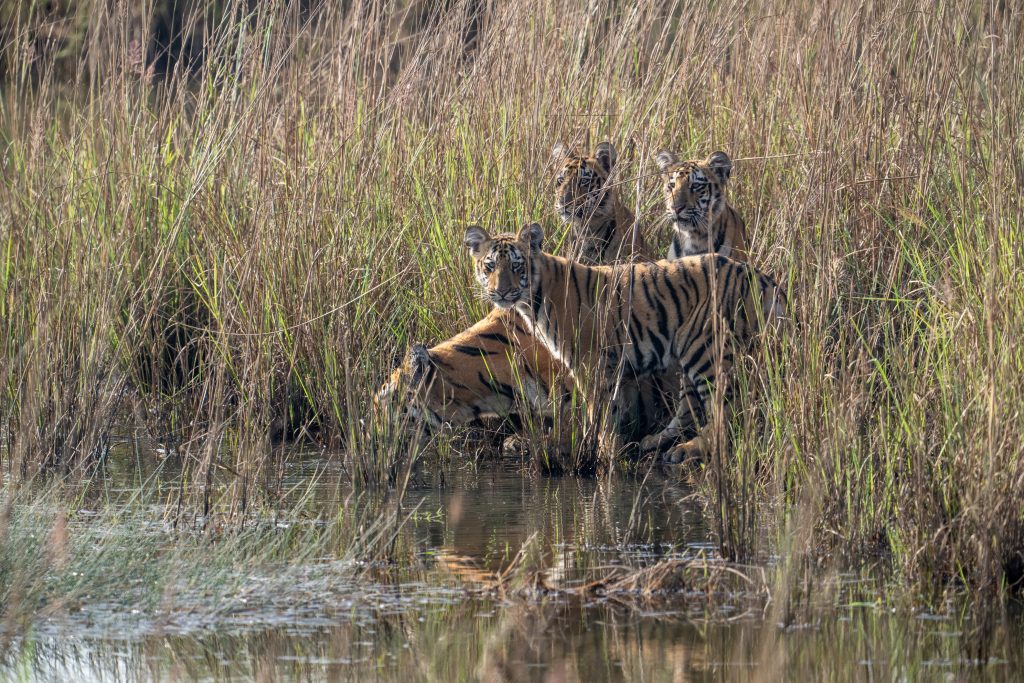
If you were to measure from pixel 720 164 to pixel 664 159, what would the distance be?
289 millimetres

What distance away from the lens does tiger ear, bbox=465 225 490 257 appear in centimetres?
572

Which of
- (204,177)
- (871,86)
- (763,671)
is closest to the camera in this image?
(763,671)

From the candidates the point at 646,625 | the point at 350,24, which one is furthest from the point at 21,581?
the point at 350,24

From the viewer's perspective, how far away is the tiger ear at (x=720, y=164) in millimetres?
6390

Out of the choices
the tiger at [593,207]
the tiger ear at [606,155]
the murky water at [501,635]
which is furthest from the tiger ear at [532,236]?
the murky water at [501,635]

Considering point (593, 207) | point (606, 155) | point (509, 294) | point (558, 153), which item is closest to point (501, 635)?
point (509, 294)

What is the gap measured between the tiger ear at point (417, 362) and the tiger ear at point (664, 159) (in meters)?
1.58

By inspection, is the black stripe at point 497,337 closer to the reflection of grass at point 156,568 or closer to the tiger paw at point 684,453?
the tiger paw at point 684,453

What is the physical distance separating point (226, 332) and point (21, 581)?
180 centimetres

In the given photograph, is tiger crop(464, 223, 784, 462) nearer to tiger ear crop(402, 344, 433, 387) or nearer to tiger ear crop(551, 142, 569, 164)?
tiger ear crop(402, 344, 433, 387)

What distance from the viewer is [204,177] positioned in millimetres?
5668

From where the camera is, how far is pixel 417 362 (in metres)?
5.59

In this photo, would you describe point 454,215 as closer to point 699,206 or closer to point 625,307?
point 625,307

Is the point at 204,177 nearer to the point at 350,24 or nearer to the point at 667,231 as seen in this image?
the point at 350,24
